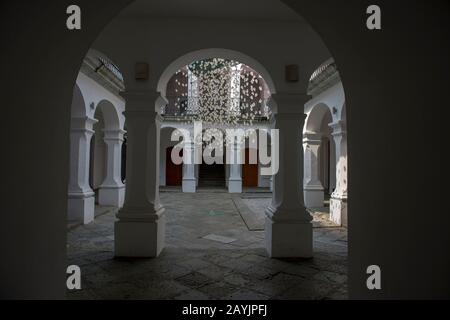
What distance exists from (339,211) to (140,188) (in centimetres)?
548

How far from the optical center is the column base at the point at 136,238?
4418mm

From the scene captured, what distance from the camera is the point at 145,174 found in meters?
4.55

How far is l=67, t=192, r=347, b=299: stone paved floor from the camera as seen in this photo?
10.6 feet

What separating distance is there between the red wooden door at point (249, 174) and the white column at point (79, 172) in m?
13.8

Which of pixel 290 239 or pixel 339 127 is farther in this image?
pixel 339 127

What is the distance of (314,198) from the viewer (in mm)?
9984

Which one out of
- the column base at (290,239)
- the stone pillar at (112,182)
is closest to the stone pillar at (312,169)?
the column base at (290,239)

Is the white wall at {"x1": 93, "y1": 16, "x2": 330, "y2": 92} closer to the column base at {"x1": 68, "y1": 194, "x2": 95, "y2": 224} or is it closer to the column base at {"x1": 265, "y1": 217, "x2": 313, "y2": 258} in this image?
the column base at {"x1": 265, "y1": 217, "x2": 313, "y2": 258}

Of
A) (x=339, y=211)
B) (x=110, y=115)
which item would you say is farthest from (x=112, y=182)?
(x=339, y=211)

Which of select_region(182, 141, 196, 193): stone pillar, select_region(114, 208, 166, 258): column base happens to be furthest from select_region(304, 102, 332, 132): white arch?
select_region(182, 141, 196, 193): stone pillar

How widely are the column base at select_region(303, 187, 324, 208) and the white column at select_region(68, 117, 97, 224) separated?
23.7 feet

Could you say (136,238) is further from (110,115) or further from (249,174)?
(249,174)
